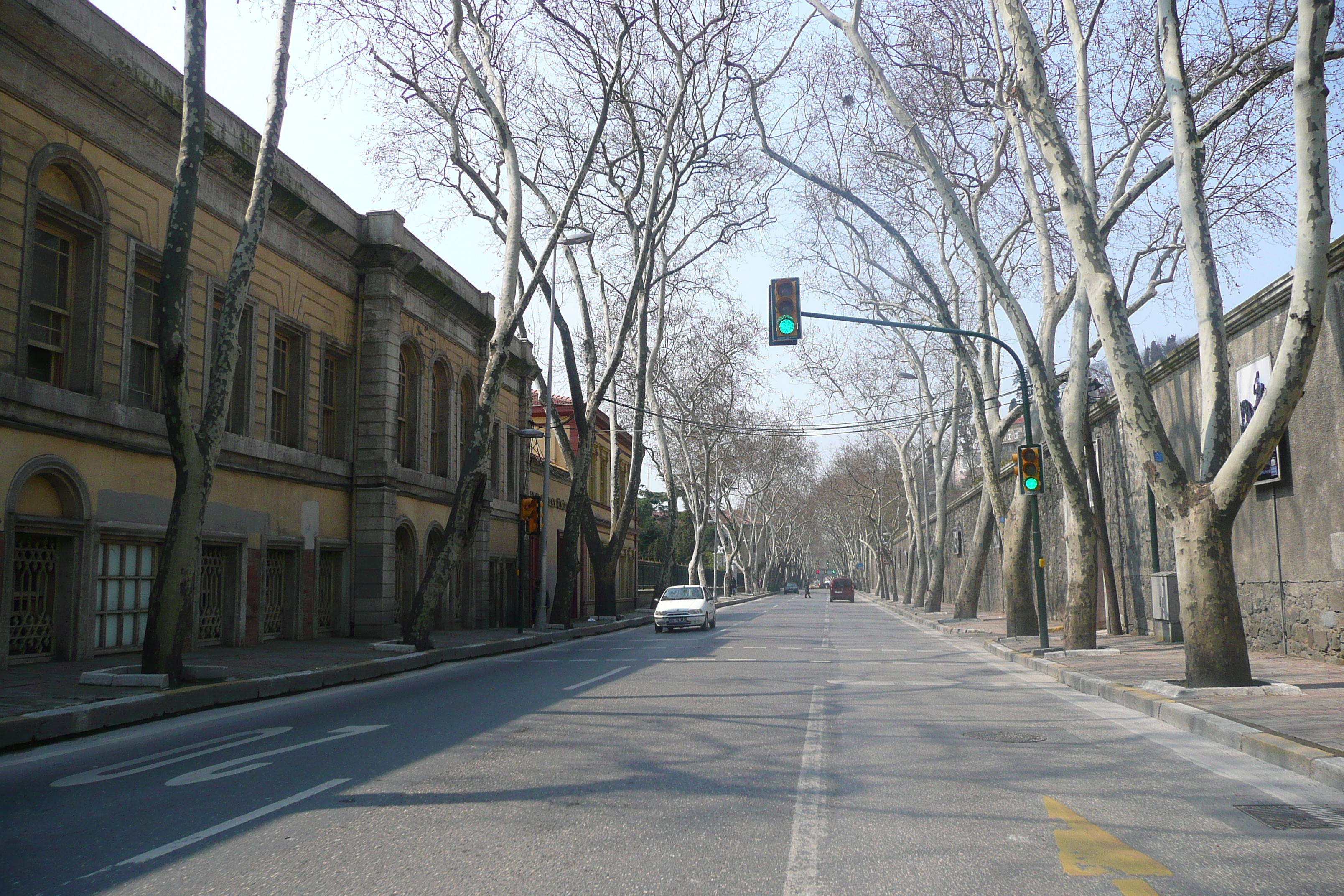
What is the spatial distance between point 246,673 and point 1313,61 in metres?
13.8

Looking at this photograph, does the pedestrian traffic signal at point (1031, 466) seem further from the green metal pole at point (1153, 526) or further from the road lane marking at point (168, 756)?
the road lane marking at point (168, 756)

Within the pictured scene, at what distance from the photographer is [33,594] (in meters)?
13.8

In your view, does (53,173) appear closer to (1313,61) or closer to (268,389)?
(268,389)

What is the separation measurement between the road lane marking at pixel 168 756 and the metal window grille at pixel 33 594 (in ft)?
18.8

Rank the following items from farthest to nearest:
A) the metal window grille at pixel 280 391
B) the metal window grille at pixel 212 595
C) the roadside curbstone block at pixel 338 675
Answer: the metal window grille at pixel 280 391
the metal window grille at pixel 212 595
the roadside curbstone block at pixel 338 675

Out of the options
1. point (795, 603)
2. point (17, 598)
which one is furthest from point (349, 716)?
point (795, 603)

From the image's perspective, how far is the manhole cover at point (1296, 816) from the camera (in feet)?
19.5

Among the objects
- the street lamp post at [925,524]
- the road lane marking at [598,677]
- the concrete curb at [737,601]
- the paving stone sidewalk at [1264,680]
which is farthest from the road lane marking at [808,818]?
the concrete curb at [737,601]

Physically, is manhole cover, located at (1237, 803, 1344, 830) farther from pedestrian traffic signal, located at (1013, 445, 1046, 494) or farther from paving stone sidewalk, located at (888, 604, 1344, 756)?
pedestrian traffic signal, located at (1013, 445, 1046, 494)

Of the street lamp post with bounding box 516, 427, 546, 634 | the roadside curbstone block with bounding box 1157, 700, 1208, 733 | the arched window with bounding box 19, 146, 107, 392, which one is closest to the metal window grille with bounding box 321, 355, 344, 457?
the street lamp post with bounding box 516, 427, 546, 634

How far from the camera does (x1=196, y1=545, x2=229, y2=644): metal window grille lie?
18000mm

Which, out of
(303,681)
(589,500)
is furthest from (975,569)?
(303,681)

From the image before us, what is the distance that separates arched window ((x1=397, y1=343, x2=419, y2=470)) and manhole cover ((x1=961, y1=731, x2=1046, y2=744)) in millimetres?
18796

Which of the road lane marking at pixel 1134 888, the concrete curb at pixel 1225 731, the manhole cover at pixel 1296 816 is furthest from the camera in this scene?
the concrete curb at pixel 1225 731
